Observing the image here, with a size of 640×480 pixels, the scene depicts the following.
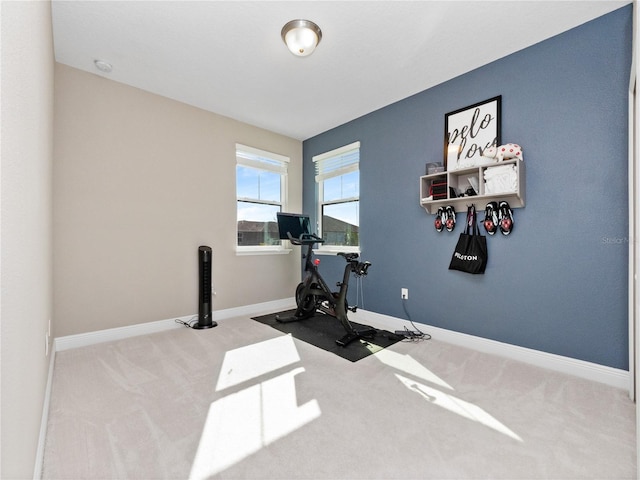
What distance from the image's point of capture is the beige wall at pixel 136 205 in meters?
2.89

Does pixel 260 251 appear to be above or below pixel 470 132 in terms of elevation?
below

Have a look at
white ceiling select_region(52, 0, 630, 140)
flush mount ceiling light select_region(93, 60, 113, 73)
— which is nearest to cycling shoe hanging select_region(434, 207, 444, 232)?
white ceiling select_region(52, 0, 630, 140)

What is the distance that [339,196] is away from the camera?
4.47m

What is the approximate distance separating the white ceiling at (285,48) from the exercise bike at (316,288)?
1.57 meters

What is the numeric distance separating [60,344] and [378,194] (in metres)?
3.73

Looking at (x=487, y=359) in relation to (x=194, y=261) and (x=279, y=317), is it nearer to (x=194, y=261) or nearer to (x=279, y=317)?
(x=279, y=317)

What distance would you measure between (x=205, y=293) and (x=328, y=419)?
2.36m

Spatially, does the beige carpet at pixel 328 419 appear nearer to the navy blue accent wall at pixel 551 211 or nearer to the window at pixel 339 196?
the navy blue accent wall at pixel 551 211

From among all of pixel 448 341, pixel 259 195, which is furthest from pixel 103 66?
pixel 448 341

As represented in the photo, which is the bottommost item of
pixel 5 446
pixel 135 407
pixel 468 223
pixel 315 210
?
pixel 135 407

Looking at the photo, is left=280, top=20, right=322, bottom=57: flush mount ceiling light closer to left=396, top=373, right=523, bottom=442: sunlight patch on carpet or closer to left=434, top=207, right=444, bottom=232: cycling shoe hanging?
left=434, top=207, right=444, bottom=232: cycling shoe hanging

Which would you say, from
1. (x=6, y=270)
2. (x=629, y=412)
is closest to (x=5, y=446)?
(x=6, y=270)

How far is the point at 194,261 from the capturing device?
3.74m

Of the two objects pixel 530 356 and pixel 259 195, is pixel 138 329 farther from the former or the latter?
pixel 530 356
